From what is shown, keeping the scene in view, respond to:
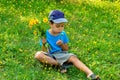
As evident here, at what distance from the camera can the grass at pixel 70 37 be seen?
6051 millimetres

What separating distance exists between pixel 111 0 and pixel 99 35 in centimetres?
313

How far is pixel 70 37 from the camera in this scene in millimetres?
7574

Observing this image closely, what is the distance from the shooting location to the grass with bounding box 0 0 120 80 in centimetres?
605

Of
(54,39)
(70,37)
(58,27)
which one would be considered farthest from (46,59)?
(70,37)

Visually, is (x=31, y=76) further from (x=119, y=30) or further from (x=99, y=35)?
(x=119, y=30)

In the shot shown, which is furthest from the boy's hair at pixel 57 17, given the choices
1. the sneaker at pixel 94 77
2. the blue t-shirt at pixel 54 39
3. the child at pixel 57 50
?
the sneaker at pixel 94 77

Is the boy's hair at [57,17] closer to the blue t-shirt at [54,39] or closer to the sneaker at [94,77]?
the blue t-shirt at [54,39]

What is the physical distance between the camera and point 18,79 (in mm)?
5691

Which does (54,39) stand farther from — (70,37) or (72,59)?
(70,37)

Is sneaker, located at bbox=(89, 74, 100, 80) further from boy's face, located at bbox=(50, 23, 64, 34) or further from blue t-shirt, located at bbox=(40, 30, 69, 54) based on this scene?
boy's face, located at bbox=(50, 23, 64, 34)

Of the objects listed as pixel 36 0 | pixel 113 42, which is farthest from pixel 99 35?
pixel 36 0

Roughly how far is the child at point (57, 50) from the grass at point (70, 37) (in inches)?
5.8

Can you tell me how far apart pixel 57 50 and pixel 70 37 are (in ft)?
4.84

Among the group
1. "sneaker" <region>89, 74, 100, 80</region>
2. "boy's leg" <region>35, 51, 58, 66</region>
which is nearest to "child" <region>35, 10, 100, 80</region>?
"boy's leg" <region>35, 51, 58, 66</region>
